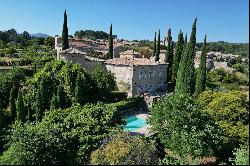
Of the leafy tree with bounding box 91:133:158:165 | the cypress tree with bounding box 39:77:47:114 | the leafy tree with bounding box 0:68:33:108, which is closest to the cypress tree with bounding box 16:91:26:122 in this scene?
the cypress tree with bounding box 39:77:47:114

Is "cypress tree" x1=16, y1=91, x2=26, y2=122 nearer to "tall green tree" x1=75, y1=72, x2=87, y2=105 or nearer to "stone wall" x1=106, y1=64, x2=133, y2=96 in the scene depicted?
"tall green tree" x1=75, y1=72, x2=87, y2=105

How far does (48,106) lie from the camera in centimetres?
4197

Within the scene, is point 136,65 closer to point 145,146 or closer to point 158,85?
point 158,85

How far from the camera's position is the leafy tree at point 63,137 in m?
21.5

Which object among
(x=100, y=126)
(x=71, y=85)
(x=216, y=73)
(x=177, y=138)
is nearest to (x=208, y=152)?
(x=177, y=138)

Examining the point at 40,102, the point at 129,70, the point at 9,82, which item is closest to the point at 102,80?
the point at 129,70

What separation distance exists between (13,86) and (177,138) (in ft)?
84.3

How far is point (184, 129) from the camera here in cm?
2542

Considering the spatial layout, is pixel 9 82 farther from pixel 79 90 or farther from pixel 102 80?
pixel 102 80

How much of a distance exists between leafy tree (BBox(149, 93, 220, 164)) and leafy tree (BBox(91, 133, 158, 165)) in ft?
8.75

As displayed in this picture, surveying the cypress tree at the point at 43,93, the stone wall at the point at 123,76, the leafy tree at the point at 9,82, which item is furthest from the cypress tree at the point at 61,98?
the stone wall at the point at 123,76

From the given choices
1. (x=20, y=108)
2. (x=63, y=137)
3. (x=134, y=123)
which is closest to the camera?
(x=63, y=137)

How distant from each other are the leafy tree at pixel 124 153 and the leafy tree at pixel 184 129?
2.67 m

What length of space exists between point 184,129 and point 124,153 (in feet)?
20.3
